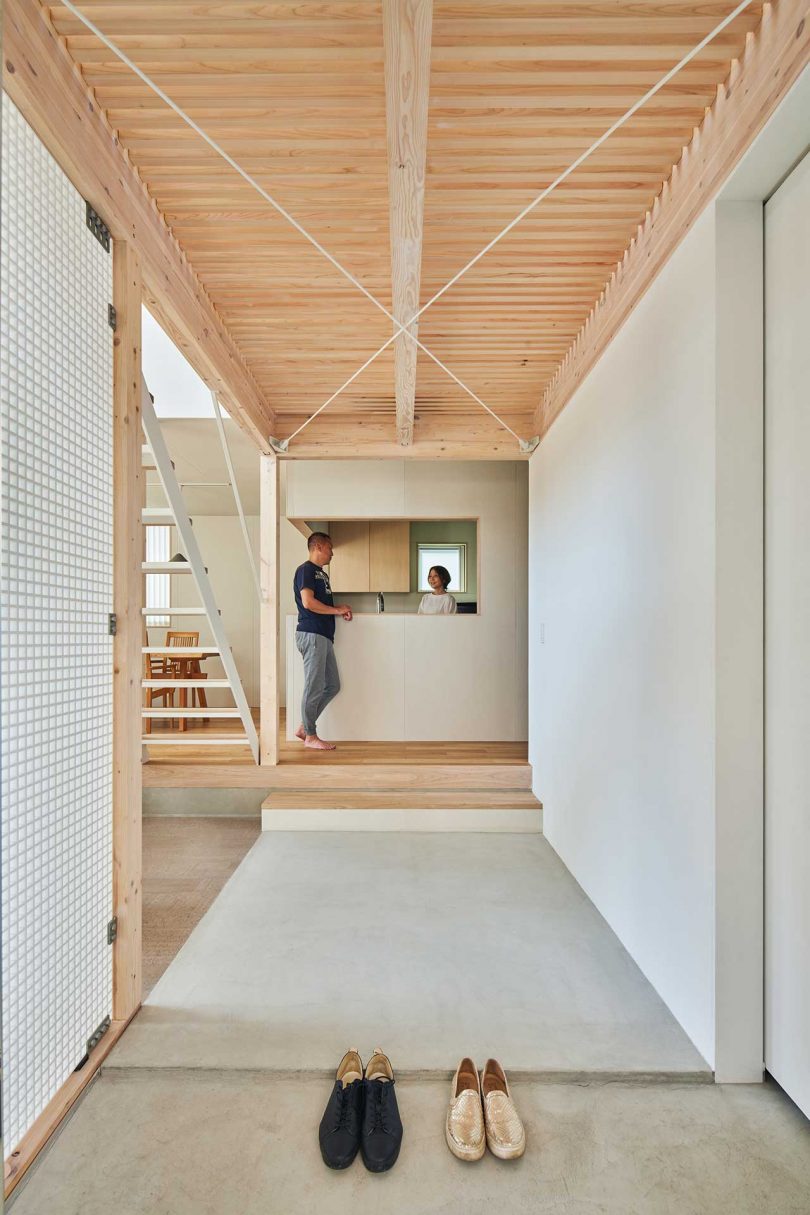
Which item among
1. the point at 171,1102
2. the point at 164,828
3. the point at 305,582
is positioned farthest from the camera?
the point at 305,582

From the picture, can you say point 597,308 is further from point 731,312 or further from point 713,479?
point 713,479

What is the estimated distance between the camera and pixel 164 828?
413cm

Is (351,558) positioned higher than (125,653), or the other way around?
(351,558)

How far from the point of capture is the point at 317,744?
4.97m

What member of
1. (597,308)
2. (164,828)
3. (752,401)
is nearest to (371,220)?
(597,308)

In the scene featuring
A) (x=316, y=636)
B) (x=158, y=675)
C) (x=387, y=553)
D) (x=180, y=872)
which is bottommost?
(x=180, y=872)

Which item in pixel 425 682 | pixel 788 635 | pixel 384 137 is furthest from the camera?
pixel 425 682

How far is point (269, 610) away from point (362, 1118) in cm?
326

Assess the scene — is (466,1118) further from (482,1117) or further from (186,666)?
(186,666)

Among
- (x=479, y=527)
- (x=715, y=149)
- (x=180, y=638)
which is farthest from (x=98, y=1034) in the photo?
(x=180, y=638)

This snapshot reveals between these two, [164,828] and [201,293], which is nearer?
[201,293]

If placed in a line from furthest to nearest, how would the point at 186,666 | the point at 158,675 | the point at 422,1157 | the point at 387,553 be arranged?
the point at 387,553, the point at 186,666, the point at 158,675, the point at 422,1157

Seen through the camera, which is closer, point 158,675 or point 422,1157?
point 422,1157

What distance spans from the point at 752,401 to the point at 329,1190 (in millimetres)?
2219
